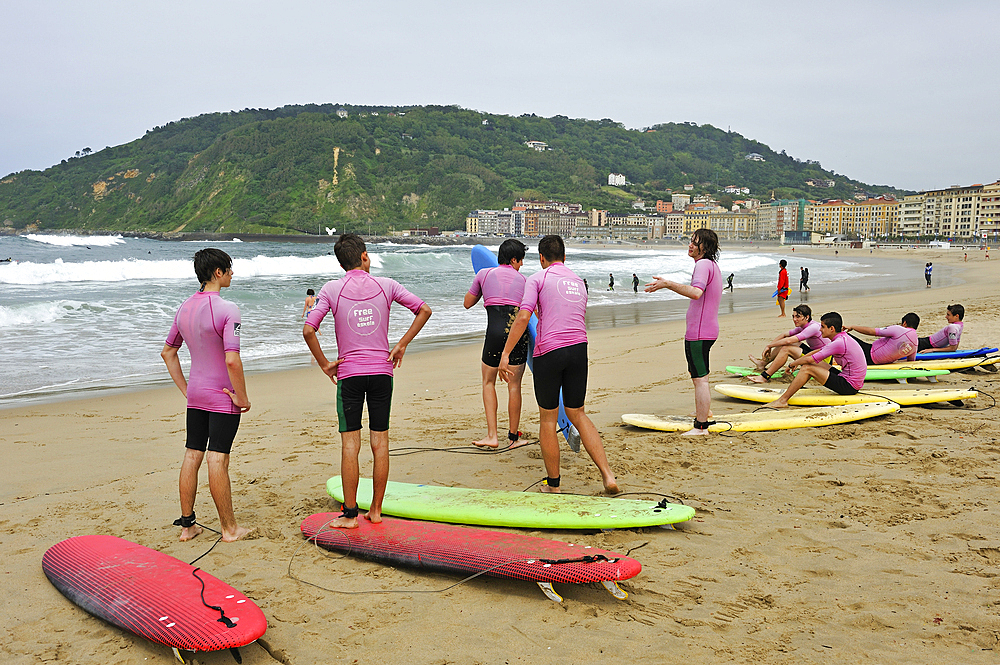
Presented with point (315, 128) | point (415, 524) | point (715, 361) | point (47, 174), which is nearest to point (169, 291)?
point (715, 361)

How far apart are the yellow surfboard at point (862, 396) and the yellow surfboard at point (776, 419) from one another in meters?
0.29

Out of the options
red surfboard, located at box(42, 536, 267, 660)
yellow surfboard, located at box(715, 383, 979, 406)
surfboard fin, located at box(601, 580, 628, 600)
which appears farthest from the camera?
yellow surfboard, located at box(715, 383, 979, 406)

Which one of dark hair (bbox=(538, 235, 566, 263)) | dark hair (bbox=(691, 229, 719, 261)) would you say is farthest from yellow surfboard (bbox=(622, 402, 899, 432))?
dark hair (bbox=(538, 235, 566, 263))

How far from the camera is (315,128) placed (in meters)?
151

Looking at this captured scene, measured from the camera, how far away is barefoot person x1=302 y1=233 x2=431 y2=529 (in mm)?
3705

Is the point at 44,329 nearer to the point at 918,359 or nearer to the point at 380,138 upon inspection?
the point at 918,359

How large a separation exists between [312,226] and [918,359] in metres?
128

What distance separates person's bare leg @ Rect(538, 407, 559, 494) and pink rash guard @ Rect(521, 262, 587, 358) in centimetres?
39

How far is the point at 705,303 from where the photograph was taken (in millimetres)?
5316

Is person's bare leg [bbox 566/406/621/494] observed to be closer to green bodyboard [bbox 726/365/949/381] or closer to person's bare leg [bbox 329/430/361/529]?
person's bare leg [bbox 329/430/361/529]

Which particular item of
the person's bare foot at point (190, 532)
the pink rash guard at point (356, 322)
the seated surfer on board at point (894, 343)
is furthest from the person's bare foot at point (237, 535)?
the seated surfer on board at point (894, 343)

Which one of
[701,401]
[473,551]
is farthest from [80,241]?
[473,551]

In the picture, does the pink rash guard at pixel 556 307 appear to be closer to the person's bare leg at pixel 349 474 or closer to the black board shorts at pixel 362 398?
the black board shorts at pixel 362 398

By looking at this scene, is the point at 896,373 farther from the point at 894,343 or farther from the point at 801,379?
the point at 801,379
